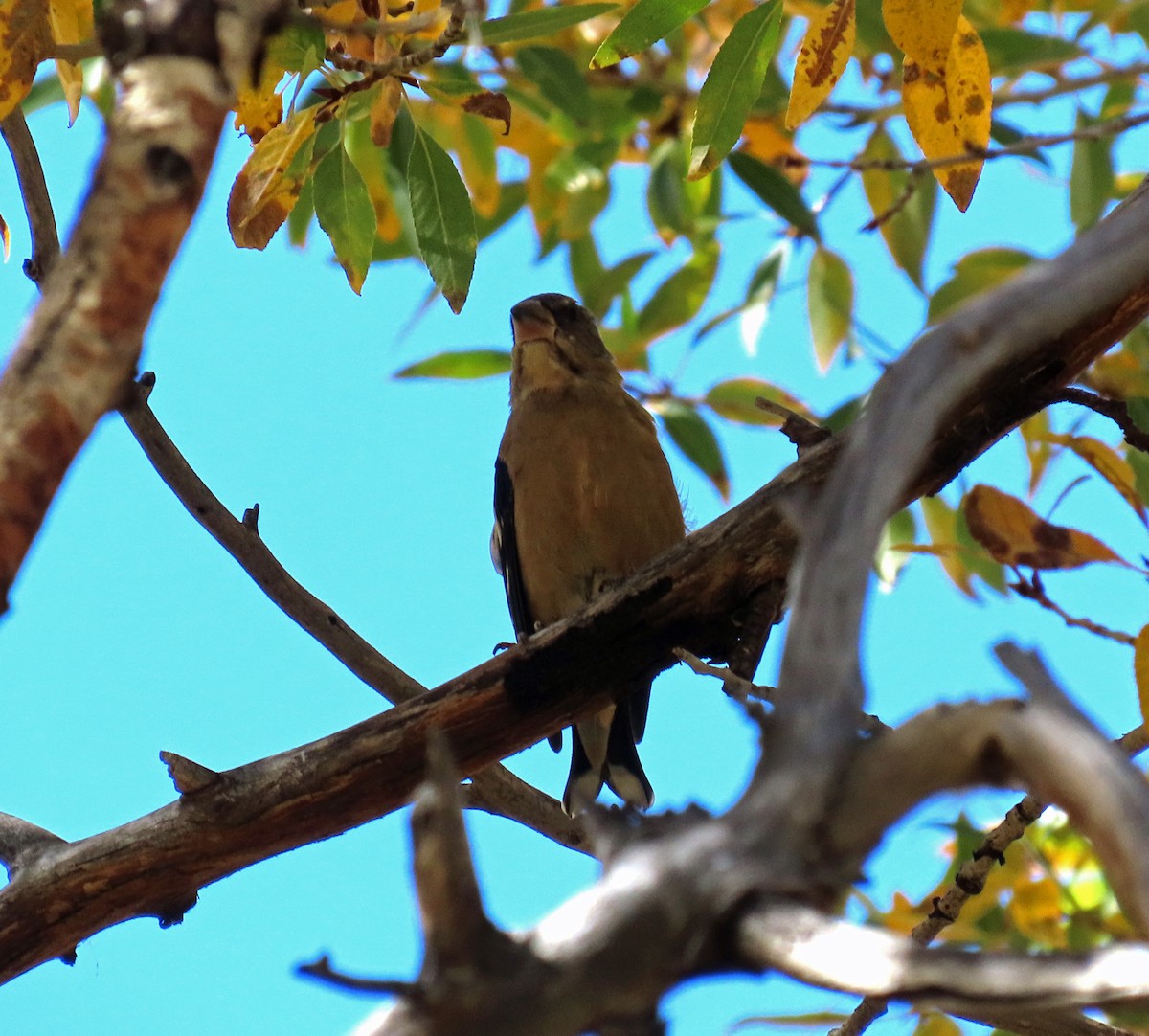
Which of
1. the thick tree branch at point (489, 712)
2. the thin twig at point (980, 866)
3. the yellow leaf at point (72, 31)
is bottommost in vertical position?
the thin twig at point (980, 866)

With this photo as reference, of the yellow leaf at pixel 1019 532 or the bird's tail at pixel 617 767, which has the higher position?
the bird's tail at pixel 617 767

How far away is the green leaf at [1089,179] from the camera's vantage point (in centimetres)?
513

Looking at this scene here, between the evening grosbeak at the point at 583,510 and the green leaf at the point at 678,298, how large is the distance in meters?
0.32

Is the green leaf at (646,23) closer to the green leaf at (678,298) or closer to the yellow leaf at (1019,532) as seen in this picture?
the yellow leaf at (1019,532)

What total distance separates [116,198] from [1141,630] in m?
Result: 2.44

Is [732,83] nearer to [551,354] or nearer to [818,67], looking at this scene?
[818,67]

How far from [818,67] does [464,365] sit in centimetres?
275

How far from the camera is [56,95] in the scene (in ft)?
17.6

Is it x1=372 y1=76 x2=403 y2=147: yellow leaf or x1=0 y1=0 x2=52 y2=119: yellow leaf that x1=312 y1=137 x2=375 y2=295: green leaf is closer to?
x1=372 y1=76 x2=403 y2=147: yellow leaf

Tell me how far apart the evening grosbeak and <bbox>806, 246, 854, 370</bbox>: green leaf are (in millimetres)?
855

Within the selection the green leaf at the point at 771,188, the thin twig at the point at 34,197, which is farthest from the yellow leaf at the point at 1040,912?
the thin twig at the point at 34,197

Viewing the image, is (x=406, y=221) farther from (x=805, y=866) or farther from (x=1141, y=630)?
(x=805, y=866)

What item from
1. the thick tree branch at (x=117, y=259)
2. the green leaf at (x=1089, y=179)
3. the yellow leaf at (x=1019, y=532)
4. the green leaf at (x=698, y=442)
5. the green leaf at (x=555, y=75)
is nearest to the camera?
the thick tree branch at (x=117, y=259)

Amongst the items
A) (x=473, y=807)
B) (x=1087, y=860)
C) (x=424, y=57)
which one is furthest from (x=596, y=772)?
(x=424, y=57)
